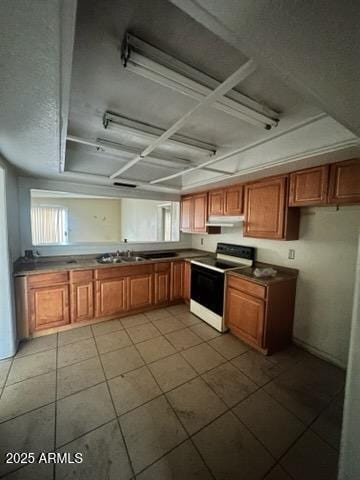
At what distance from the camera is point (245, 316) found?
249 cm

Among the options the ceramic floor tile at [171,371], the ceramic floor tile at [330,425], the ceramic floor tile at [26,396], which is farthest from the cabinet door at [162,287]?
the ceramic floor tile at [330,425]

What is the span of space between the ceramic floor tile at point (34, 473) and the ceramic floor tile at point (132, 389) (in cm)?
47

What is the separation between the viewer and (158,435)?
1.42 meters

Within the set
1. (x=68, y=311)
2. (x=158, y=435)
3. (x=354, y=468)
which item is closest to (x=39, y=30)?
(x=354, y=468)

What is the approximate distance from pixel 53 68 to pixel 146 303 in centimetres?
302

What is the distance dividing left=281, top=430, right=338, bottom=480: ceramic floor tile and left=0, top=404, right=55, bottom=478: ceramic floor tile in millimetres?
1552

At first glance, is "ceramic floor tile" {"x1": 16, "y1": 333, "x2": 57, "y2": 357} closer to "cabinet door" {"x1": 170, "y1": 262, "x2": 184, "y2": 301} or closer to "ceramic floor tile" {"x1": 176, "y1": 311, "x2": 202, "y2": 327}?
"ceramic floor tile" {"x1": 176, "y1": 311, "x2": 202, "y2": 327}

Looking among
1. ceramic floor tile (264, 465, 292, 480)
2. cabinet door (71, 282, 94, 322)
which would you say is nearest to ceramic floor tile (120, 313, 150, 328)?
cabinet door (71, 282, 94, 322)

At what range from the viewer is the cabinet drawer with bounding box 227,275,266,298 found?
230 cm

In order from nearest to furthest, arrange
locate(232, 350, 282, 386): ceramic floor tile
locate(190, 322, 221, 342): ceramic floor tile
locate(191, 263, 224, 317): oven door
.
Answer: locate(232, 350, 282, 386): ceramic floor tile
locate(190, 322, 221, 342): ceramic floor tile
locate(191, 263, 224, 317): oven door

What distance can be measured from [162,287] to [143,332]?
86cm

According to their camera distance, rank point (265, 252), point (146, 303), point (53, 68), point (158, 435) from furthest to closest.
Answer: point (146, 303) < point (265, 252) < point (158, 435) < point (53, 68)

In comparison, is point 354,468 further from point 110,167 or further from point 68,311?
point 110,167

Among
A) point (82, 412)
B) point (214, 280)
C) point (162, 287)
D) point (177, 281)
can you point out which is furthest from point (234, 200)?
point (82, 412)
